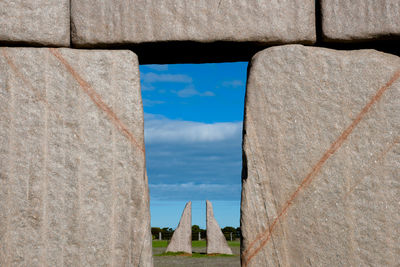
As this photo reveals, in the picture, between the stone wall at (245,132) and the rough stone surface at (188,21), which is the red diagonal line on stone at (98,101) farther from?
the rough stone surface at (188,21)

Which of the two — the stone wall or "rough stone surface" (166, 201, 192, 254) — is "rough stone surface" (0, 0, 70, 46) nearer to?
the stone wall

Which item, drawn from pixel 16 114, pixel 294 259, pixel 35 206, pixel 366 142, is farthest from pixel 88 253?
pixel 366 142

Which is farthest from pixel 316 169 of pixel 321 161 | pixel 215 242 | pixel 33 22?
pixel 215 242

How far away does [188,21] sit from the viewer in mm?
2502

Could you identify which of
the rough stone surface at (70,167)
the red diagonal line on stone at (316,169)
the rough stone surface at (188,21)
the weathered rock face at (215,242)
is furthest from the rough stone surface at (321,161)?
the weathered rock face at (215,242)

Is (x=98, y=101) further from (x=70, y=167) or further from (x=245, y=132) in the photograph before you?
(x=245, y=132)

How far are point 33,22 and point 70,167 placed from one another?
2.70 ft

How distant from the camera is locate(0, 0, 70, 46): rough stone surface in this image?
8.21 ft

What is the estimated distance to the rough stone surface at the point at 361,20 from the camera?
253cm

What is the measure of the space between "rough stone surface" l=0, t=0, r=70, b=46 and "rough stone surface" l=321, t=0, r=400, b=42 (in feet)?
4.80

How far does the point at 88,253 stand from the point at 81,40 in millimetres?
1139

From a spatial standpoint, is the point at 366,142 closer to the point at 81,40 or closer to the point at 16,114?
the point at 81,40

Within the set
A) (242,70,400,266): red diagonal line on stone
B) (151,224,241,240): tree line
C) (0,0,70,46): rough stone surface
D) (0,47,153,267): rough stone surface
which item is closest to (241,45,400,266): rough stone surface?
(242,70,400,266): red diagonal line on stone

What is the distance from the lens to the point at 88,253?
2.36 m
